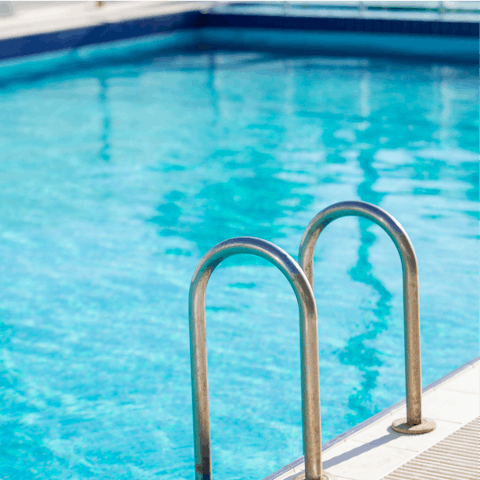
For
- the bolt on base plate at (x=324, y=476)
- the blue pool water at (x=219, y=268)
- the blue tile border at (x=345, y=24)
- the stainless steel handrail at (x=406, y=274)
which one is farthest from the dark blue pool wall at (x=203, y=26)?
the bolt on base plate at (x=324, y=476)

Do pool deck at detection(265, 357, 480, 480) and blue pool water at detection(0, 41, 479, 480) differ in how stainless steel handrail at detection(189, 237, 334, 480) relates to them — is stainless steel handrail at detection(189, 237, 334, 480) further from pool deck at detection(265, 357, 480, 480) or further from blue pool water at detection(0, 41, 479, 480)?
blue pool water at detection(0, 41, 479, 480)

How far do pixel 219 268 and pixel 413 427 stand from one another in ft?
8.71

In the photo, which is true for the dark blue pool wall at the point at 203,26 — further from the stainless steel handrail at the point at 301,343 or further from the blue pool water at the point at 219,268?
the stainless steel handrail at the point at 301,343

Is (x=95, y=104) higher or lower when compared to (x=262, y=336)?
higher

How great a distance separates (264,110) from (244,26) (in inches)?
205

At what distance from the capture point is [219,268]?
5453 millimetres

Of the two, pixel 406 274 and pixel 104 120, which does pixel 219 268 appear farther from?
pixel 104 120

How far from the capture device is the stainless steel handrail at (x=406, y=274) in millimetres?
2684

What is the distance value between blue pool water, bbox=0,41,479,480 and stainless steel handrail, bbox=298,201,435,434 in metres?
0.81

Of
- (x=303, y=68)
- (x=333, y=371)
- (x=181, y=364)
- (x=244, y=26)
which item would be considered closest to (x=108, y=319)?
(x=181, y=364)

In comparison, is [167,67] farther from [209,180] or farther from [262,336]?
[262,336]

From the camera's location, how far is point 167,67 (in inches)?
504

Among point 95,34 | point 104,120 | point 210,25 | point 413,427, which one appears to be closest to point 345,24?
point 210,25

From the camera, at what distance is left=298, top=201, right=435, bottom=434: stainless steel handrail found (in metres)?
2.68
